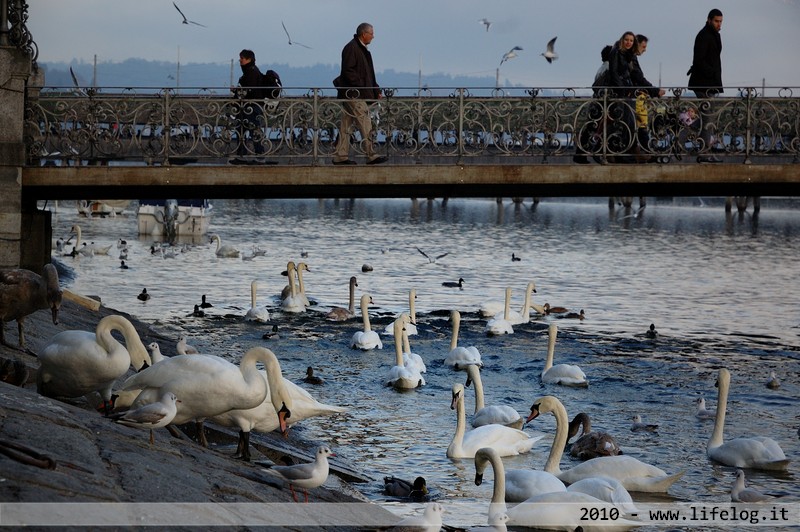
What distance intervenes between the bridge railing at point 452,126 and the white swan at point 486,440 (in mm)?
6718

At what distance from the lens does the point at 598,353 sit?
20484mm

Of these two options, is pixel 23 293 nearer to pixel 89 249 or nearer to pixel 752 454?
pixel 752 454

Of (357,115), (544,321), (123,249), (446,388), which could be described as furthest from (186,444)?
(123,249)

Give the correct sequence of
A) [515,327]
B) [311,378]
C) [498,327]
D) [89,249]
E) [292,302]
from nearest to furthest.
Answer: [311,378], [498,327], [515,327], [292,302], [89,249]

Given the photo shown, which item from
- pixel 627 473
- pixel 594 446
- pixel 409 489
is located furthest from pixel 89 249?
pixel 627 473

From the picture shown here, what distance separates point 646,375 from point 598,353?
2209mm

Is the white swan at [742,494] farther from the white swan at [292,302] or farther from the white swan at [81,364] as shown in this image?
the white swan at [292,302]

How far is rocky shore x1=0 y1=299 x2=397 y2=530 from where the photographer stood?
22.9 feet

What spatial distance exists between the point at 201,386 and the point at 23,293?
3131 millimetres

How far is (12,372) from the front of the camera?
33.0 feet

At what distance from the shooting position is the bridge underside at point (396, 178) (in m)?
18.6

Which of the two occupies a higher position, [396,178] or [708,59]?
[708,59]

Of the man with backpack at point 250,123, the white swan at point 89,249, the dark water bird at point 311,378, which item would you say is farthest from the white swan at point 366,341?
the white swan at point 89,249

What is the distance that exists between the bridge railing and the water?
10.9ft
